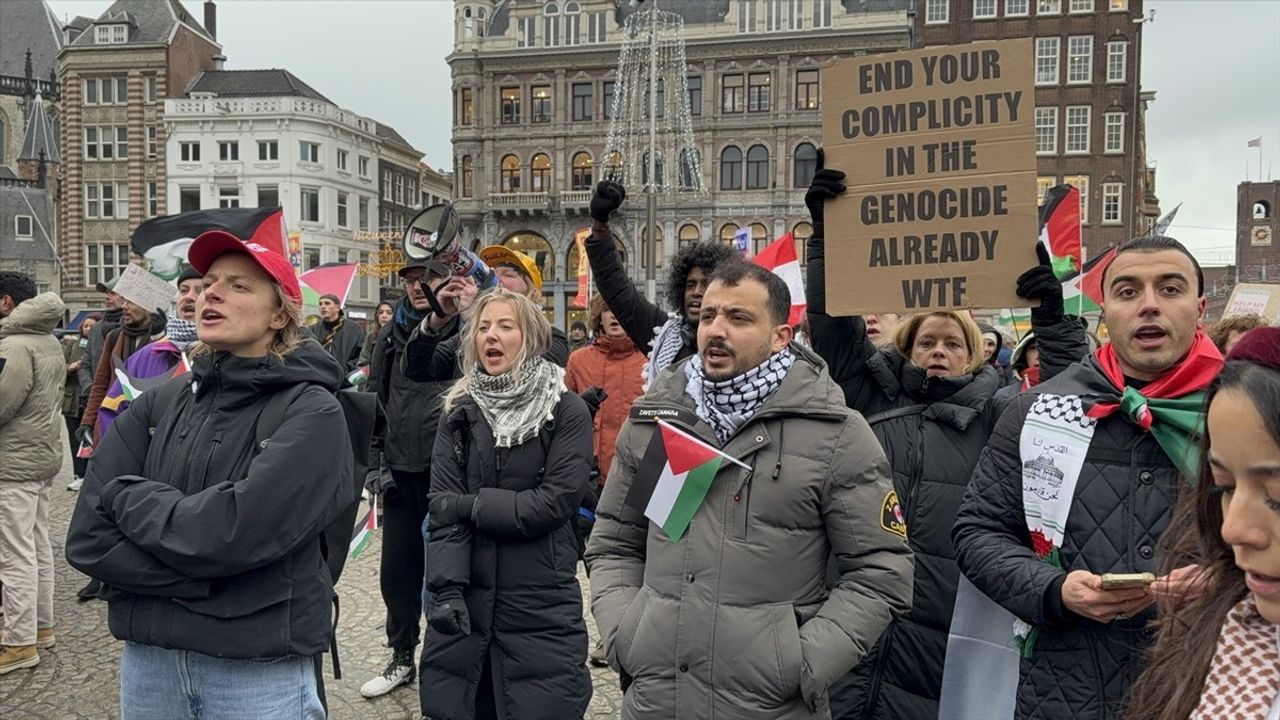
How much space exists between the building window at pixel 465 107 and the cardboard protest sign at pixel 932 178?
46644 mm

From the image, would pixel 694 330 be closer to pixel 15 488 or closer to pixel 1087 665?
pixel 1087 665

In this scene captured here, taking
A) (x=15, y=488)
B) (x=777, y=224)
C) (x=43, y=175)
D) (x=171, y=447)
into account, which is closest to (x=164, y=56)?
(x=43, y=175)

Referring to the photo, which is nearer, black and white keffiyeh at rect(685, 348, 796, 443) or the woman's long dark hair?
the woman's long dark hair

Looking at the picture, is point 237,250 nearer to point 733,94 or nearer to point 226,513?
point 226,513

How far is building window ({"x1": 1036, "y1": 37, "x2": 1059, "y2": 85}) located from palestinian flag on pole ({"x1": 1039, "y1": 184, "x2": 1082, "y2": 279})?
36.7 meters

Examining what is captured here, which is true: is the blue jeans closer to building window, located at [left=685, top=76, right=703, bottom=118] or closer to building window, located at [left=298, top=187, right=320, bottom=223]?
building window, located at [left=685, top=76, right=703, bottom=118]

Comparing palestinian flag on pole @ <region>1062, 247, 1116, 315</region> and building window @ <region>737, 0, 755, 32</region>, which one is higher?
building window @ <region>737, 0, 755, 32</region>

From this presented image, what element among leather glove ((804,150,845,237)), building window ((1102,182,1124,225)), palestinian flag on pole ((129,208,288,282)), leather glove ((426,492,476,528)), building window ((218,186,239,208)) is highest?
building window ((218,186,239,208))

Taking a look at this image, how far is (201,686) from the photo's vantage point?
253 cm

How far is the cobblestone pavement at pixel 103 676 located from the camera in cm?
464

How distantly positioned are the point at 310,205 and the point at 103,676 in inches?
1851

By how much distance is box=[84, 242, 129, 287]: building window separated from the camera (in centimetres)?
4881

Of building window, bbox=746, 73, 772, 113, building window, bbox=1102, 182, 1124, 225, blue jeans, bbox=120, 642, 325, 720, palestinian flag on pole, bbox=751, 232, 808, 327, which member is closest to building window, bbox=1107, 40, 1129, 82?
building window, bbox=1102, 182, 1124, 225

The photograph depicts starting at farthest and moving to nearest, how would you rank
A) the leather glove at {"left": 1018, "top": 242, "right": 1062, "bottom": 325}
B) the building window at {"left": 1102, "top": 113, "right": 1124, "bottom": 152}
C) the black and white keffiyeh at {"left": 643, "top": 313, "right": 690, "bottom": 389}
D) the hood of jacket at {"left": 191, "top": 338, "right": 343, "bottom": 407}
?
1. the building window at {"left": 1102, "top": 113, "right": 1124, "bottom": 152}
2. the black and white keffiyeh at {"left": 643, "top": 313, "right": 690, "bottom": 389}
3. the leather glove at {"left": 1018, "top": 242, "right": 1062, "bottom": 325}
4. the hood of jacket at {"left": 191, "top": 338, "right": 343, "bottom": 407}
